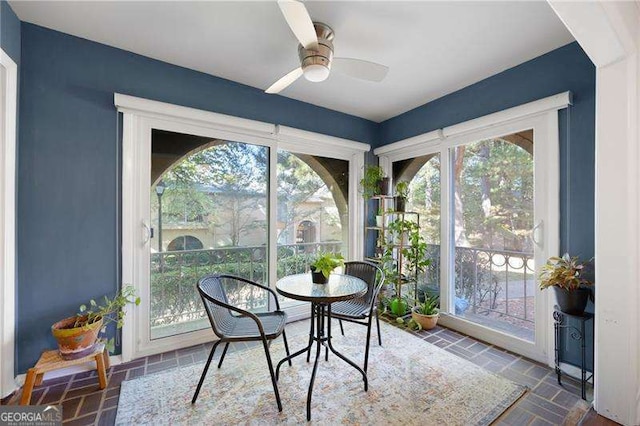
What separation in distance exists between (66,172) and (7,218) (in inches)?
17.7

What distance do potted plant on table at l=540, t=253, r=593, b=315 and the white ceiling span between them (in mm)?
1608

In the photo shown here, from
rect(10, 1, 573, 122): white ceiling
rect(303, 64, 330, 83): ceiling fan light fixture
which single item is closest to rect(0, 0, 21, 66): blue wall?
rect(10, 1, 573, 122): white ceiling

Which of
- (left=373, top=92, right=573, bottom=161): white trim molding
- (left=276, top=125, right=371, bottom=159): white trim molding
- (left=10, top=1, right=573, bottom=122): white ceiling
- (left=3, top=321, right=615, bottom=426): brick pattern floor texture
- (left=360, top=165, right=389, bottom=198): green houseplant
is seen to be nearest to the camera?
(left=3, top=321, right=615, bottom=426): brick pattern floor texture

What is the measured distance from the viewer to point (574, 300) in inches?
70.9

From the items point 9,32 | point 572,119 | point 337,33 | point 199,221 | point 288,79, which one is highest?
point 337,33

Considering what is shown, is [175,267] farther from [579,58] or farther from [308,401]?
[579,58]

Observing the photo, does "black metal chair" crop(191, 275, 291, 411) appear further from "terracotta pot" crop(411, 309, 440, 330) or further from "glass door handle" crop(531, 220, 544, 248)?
"glass door handle" crop(531, 220, 544, 248)

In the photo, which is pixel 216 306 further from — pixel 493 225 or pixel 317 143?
pixel 493 225

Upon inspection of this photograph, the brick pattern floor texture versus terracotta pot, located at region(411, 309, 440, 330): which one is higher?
terracotta pot, located at region(411, 309, 440, 330)

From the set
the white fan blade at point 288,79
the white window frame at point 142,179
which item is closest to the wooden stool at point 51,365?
the white window frame at point 142,179

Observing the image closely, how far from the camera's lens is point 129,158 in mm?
2213

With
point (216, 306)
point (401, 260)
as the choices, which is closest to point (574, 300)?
point (401, 260)

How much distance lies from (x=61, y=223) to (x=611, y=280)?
3.54 meters

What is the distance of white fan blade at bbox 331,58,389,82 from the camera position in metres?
1.86
